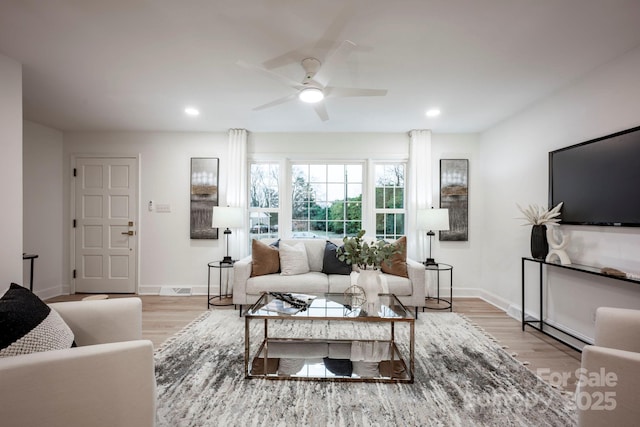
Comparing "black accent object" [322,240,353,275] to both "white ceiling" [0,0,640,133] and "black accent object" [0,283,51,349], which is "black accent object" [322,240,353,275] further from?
"black accent object" [0,283,51,349]

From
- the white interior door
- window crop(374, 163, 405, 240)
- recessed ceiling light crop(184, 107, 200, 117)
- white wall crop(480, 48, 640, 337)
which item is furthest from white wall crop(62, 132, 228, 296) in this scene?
white wall crop(480, 48, 640, 337)

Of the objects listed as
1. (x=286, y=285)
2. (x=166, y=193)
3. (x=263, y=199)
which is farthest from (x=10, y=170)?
(x=263, y=199)

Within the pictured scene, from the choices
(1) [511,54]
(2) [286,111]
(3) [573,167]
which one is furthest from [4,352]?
(3) [573,167]

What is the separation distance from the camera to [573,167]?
2.74 m

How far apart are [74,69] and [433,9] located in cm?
294

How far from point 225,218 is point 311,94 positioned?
7.06 ft

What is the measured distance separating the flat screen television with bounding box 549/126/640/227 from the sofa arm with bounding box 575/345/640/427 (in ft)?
5.08

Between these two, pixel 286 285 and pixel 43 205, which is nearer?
pixel 286 285

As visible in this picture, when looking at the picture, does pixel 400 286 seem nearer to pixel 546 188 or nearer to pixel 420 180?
pixel 420 180

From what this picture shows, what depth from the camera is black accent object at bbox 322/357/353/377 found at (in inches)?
84.9

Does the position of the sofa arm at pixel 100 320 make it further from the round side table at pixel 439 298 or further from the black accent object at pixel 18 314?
the round side table at pixel 439 298

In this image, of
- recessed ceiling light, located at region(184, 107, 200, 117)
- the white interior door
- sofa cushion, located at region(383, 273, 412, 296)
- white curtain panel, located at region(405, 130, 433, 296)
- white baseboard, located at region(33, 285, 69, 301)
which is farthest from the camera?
the white interior door

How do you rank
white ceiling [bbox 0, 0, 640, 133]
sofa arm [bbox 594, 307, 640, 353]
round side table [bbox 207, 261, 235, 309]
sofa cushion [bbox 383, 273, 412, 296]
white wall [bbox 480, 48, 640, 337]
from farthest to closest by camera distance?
round side table [bbox 207, 261, 235, 309] → sofa cushion [bbox 383, 273, 412, 296] → white wall [bbox 480, 48, 640, 337] → white ceiling [bbox 0, 0, 640, 133] → sofa arm [bbox 594, 307, 640, 353]

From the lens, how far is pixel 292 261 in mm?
3656
